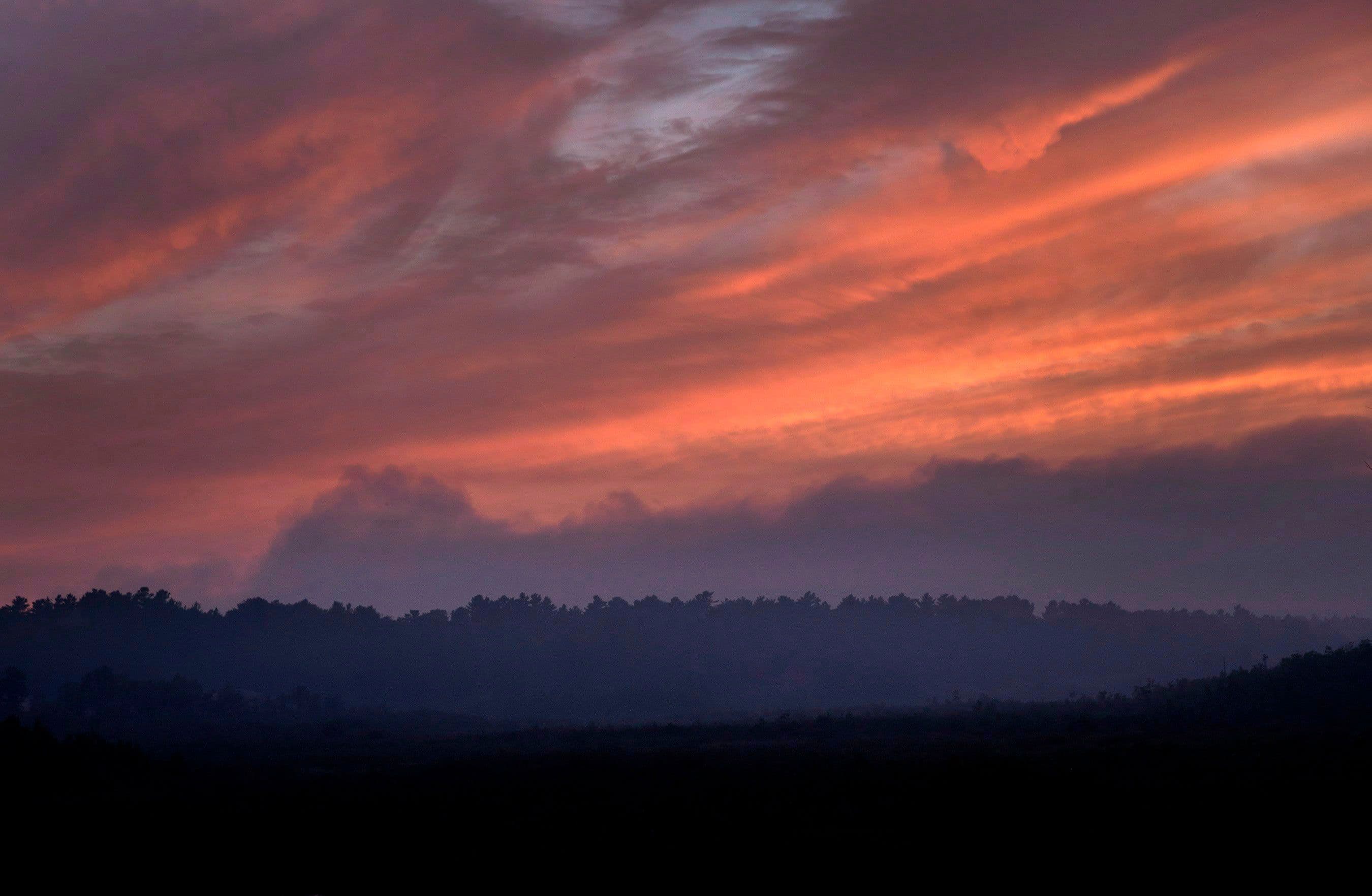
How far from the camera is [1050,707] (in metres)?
90.6

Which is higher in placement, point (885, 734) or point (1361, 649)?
point (1361, 649)

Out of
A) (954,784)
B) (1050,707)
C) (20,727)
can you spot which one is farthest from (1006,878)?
(1050,707)

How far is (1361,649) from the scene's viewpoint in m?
68.6

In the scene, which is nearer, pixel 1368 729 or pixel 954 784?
pixel 954 784

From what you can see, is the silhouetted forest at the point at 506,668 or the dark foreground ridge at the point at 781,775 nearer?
the dark foreground ridge at the point at 781,775

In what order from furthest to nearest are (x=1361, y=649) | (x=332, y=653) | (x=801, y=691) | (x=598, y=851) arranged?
(x=332, y=653), (x=801, y=691), (x=1361, y=649), (x=598, y=851)

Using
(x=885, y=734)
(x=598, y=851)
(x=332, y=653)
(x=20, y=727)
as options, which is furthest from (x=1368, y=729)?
(x=332, y=653)

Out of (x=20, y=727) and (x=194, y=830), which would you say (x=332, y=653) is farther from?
(x=194, y=830)

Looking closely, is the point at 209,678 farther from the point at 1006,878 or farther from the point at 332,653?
the point at 1006,878

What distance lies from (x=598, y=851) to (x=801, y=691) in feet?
475

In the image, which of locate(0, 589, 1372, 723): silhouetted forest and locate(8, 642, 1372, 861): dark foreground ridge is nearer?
locate(8, 642, 1372, 861): dark foreground ridge

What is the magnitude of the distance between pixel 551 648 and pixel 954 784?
16230 cm

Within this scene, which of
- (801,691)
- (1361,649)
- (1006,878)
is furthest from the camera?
(801,691)

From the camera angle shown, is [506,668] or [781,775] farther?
[506,668]
